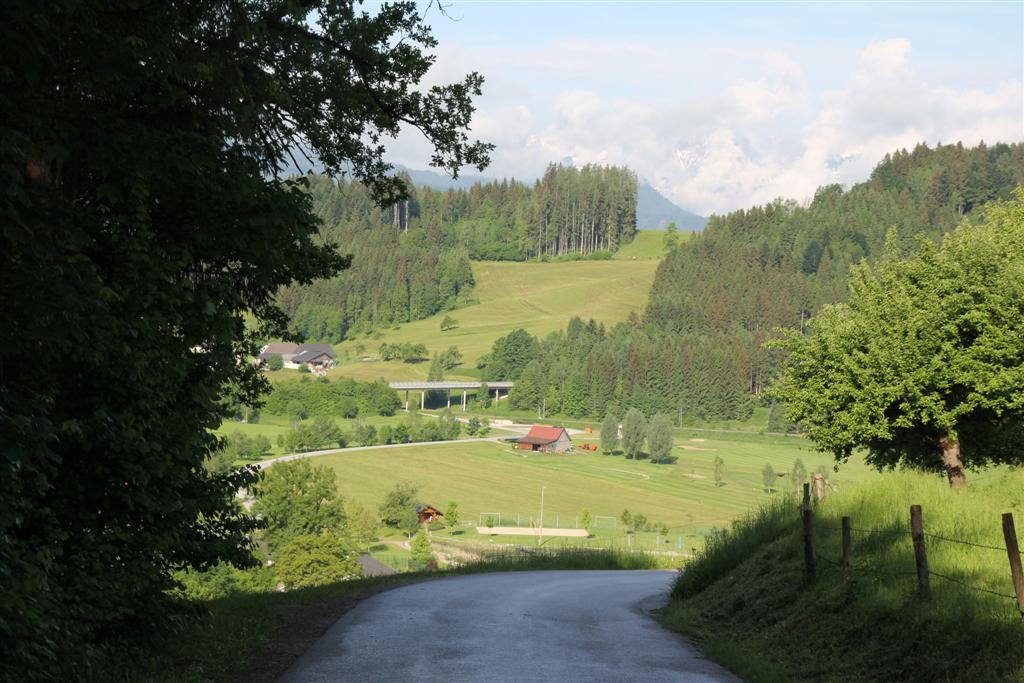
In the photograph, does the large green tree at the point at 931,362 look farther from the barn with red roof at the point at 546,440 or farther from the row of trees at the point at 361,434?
the barn with red roof at the point at 546,440

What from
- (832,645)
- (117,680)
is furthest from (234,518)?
(832,645)

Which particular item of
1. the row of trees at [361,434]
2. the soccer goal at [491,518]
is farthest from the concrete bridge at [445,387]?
the soccer goal at [491,518]

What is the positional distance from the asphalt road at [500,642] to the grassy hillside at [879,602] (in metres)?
0.96

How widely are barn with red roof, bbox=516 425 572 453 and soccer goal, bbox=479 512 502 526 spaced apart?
130 feet

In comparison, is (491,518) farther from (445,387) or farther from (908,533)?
(908,533)

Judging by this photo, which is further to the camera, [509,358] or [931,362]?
[509,358]

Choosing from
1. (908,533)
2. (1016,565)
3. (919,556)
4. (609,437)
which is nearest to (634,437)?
(609,437)

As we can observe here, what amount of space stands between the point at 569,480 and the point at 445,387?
220 ft

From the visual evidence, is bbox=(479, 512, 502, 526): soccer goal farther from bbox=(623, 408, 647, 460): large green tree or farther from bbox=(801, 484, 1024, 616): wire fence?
bbox=(801, 484, 1024, 616): wire fence

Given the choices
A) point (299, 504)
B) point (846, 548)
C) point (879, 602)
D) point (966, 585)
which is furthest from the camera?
point (299, 504)

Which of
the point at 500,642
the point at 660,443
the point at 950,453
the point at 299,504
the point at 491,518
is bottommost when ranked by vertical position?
the point at 491,518

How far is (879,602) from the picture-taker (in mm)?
12445

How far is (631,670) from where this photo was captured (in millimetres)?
12500

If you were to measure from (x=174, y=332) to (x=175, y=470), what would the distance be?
1.53 meters
